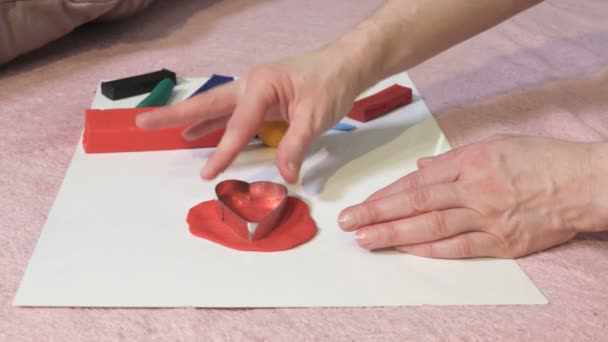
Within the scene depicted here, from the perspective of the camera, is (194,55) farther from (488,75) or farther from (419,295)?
(419,295)

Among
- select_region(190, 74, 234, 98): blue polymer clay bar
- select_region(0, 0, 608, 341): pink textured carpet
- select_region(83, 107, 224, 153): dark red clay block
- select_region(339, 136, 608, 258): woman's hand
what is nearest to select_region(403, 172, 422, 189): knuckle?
select_region(339, 136, 608, 258): woman's hand

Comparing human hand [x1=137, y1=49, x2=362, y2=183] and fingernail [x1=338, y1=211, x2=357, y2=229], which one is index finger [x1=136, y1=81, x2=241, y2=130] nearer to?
human hand [x1=137, y1=49, x2=362, y2=183]

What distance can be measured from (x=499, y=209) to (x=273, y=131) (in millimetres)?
298

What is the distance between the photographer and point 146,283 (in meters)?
0.59

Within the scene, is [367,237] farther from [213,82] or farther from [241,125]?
[213,82]

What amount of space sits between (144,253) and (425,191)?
0.28 metres

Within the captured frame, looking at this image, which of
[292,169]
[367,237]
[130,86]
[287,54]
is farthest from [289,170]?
[287,54]

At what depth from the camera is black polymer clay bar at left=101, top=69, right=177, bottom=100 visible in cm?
92

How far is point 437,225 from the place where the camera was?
24.5 inches

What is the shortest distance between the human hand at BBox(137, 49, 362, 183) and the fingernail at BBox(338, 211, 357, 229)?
7cm

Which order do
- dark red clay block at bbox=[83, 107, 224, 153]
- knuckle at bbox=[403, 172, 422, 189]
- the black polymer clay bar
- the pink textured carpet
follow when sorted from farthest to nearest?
1. the black polymer clay bar
2. dark red clay block at bbox=[83, 107, 224, 153]
3. knuckle at bbox=[403, 172, 422, 189]
4. the pink textured carpet

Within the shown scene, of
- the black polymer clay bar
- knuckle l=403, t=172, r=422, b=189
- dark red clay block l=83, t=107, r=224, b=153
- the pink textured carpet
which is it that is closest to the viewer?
the pink textured carpet

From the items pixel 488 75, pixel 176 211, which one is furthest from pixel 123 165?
pixel 488 75

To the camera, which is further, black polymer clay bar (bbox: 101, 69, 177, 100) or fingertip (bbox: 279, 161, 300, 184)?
black polymer clay bar (bbox: 101, 69, 177, 100)
